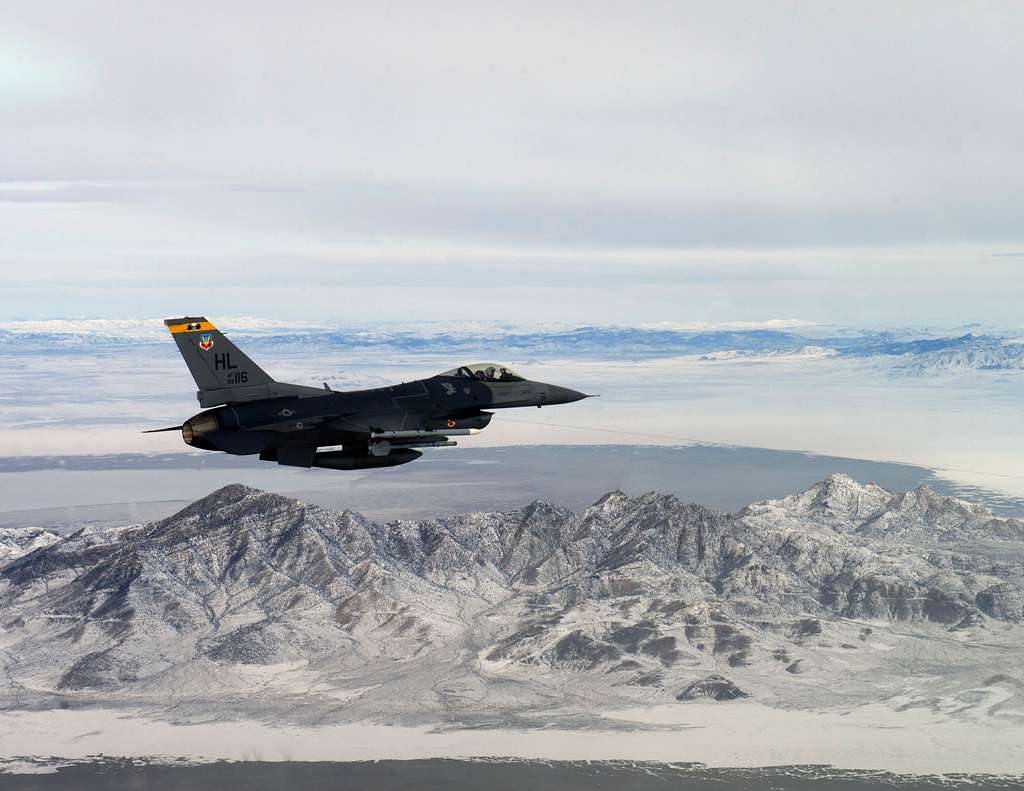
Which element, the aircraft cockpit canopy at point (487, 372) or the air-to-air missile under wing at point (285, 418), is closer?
the air-to-air missile under wing at point (285, 418)

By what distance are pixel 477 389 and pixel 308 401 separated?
17.1 meters

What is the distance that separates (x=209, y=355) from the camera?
107 meters

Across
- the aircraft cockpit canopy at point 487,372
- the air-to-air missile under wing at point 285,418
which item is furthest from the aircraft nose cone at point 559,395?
the air-to-air missile under wing at point 285,418

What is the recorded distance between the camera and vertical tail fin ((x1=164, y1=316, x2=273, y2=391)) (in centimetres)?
10694

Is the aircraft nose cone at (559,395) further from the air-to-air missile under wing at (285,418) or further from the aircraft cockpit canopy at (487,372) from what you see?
the air-to-air missile under wing at (285,418)

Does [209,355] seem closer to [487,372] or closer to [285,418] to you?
[285,418]

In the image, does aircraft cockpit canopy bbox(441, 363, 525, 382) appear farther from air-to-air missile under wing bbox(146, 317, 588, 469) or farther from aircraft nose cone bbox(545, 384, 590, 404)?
air-to-air missile under wing bbox(146, 317, 588, 469)

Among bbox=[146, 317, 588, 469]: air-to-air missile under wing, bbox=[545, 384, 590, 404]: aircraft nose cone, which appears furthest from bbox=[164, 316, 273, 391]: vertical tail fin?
bbox=[545, 384, 590, 404]: aircraft nose cone

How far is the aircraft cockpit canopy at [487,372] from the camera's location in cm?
11625

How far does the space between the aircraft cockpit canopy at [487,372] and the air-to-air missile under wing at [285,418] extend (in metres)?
6.74

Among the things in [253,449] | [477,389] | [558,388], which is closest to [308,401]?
[253,449]

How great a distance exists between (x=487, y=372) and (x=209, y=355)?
26.6 m

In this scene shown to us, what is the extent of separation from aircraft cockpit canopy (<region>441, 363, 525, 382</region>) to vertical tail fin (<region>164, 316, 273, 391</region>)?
19898 mm

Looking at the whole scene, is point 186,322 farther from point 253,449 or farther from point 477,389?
point 477,389
